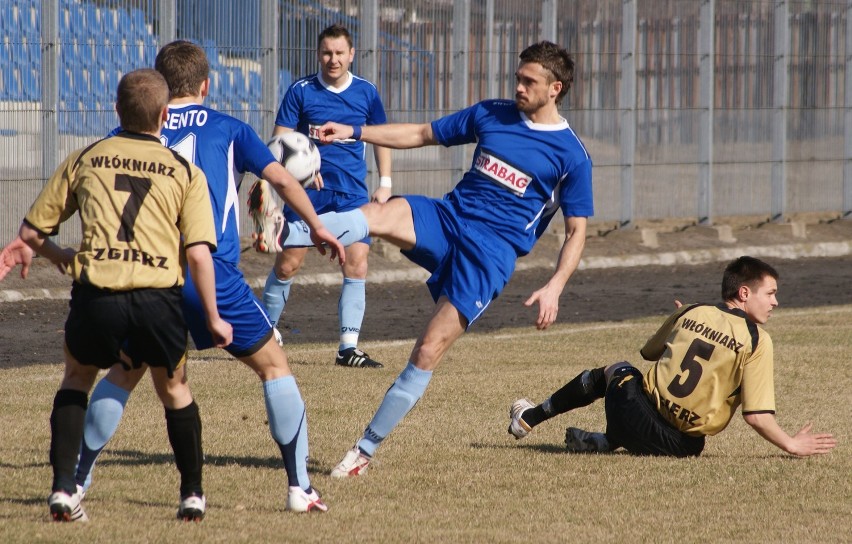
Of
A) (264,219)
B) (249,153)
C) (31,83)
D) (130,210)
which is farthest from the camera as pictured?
(31,83)

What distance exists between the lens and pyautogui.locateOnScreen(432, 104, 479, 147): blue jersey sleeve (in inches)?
258

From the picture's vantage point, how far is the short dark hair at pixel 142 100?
472 cm

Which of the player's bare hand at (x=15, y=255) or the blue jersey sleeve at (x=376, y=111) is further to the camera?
the blue jersey sleeve at (x=376, y=111)

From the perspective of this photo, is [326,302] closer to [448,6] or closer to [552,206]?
[448,6]

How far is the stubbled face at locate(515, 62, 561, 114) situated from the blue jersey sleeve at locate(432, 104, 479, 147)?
9.9 inches

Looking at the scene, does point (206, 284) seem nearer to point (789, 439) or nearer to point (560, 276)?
point (560, 276)

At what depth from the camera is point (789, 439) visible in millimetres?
6371

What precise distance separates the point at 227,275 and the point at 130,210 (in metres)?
0.62

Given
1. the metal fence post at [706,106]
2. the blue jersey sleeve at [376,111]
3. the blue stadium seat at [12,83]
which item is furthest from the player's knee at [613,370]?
the metal fence post at [706,106]

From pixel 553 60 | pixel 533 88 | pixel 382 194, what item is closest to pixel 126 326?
pixel 533 88

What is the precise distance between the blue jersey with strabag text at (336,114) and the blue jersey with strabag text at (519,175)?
11.5 feet

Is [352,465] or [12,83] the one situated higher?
[12,83]

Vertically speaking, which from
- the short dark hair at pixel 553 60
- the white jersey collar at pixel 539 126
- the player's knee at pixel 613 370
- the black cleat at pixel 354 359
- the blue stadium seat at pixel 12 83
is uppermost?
the blue stadium seat at pixel 12 83

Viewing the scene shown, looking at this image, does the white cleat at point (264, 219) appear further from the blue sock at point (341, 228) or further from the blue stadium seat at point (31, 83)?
the blue stadium seat at point (31, 83)
